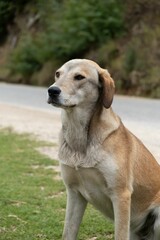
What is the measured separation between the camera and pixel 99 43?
2888cm

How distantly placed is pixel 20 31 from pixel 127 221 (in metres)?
38.5

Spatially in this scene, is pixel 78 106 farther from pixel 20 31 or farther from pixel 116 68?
pixel 20 31

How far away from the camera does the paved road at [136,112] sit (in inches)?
458

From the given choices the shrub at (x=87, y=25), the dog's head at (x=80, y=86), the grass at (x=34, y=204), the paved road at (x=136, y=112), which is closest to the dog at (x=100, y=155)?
the dog's head at (x=80, y=86)

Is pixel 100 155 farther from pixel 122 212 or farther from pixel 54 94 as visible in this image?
pixel 54 94

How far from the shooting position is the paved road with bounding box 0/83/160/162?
38.1 ft

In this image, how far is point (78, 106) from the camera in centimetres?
457

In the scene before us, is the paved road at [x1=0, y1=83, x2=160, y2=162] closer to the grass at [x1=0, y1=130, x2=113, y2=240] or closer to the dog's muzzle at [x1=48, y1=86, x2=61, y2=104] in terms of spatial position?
the grass at [x1=0, y1=130, x2=113, y2=240]

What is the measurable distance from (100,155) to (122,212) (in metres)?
0.52

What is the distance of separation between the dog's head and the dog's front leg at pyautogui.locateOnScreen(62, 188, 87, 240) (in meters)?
0.88

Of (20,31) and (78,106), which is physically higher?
(78,106)

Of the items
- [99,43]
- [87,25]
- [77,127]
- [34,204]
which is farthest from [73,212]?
[87,25]

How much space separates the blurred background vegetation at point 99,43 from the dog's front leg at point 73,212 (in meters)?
17.0

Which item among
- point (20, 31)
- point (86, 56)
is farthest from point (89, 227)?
point (20, 31)
